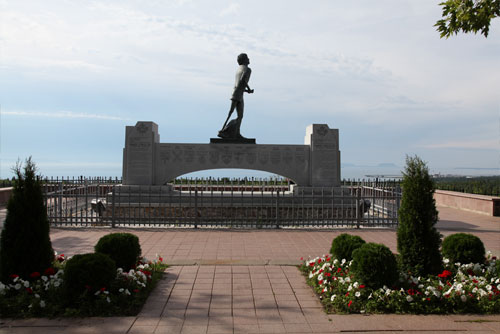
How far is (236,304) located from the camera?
467cm

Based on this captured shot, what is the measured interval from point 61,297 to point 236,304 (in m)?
2.13

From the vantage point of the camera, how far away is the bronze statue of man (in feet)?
48.9

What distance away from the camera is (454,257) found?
237 inches

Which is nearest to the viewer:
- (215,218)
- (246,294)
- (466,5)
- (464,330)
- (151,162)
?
(464,330)

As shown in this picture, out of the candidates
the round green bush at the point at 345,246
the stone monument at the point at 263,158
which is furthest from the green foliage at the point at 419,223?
the stone monument at the point at 263,158

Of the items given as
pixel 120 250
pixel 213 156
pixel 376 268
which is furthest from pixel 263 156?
pixel 376 268

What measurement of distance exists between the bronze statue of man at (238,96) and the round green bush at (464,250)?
1011 cm

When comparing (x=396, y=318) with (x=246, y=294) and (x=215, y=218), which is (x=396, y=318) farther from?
(x=215, y=218)

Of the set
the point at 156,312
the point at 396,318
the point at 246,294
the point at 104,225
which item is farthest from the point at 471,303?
the point at 104,225

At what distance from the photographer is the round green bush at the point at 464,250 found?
5.92 m

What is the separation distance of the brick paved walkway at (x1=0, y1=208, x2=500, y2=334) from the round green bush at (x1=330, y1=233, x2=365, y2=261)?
29.7 inches

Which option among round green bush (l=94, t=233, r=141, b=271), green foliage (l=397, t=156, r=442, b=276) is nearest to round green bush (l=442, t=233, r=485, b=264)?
green foliage (l=397, t=156, r=442, b=276)

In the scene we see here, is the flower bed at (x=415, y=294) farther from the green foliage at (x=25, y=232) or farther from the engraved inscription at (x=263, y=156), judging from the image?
the engraved inscription at (x=263, y=156)

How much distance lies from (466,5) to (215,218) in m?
7.65
